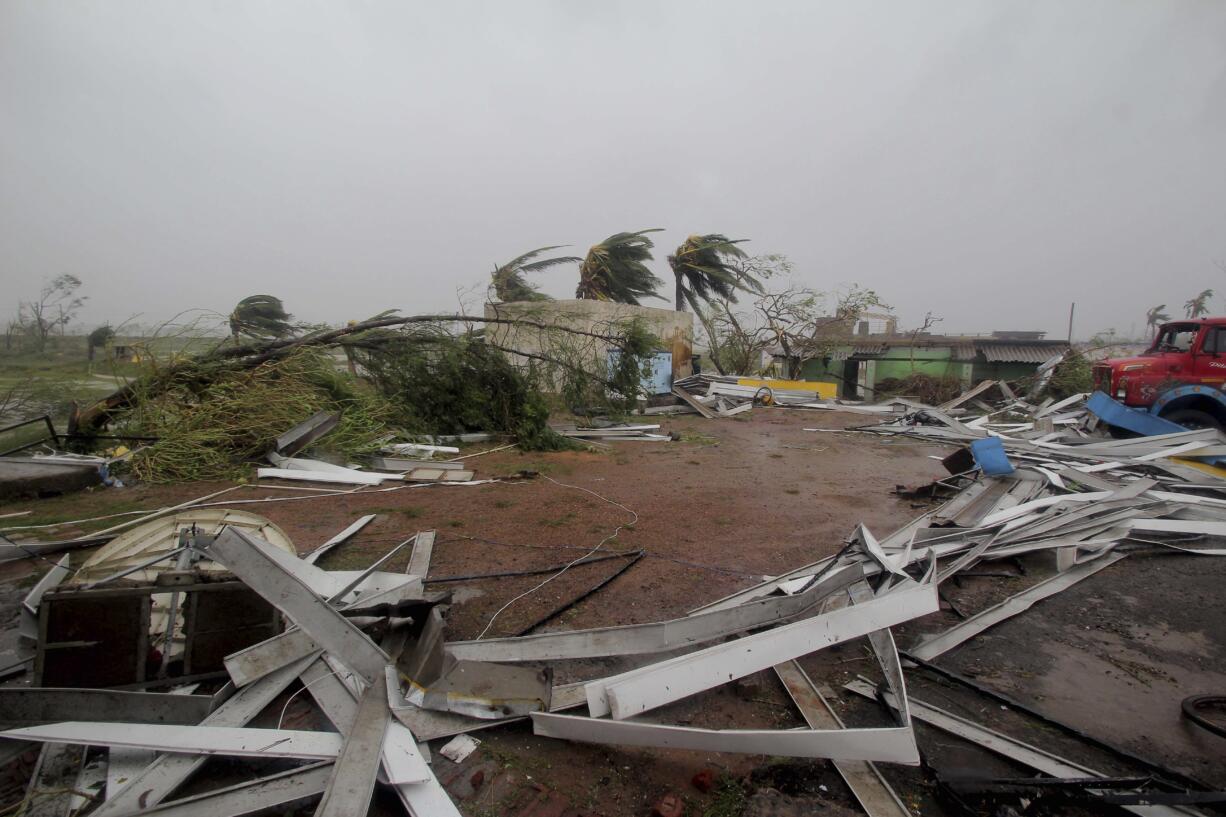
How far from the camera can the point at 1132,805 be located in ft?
5.89

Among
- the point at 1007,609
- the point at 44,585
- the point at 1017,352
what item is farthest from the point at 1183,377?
the point at 44,585

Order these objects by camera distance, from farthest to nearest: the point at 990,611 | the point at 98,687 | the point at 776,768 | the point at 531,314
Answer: the point at 531,314 < the point at 990,611 < the point at 98,687 < the point at 776,768

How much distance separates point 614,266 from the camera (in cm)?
2011

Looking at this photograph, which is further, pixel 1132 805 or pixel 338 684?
pixel 338 684

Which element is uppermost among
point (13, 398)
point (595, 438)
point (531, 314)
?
point (531, 314)

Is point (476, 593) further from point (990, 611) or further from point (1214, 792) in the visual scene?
point (1214, 792)

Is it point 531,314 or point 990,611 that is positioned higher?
point 531,314

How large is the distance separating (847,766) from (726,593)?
5.02 ft

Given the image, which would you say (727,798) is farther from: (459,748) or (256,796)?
(256,796)

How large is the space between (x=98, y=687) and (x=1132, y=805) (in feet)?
12.8

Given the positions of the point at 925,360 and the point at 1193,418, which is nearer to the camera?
the point at 1193,418

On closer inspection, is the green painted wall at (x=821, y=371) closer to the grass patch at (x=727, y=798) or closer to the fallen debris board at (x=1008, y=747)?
the fallen debris board at (x=1008, y=747)

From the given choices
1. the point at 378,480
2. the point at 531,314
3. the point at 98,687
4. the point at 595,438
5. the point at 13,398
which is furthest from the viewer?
the point at 595,438

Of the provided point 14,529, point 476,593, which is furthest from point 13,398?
point 476,593
